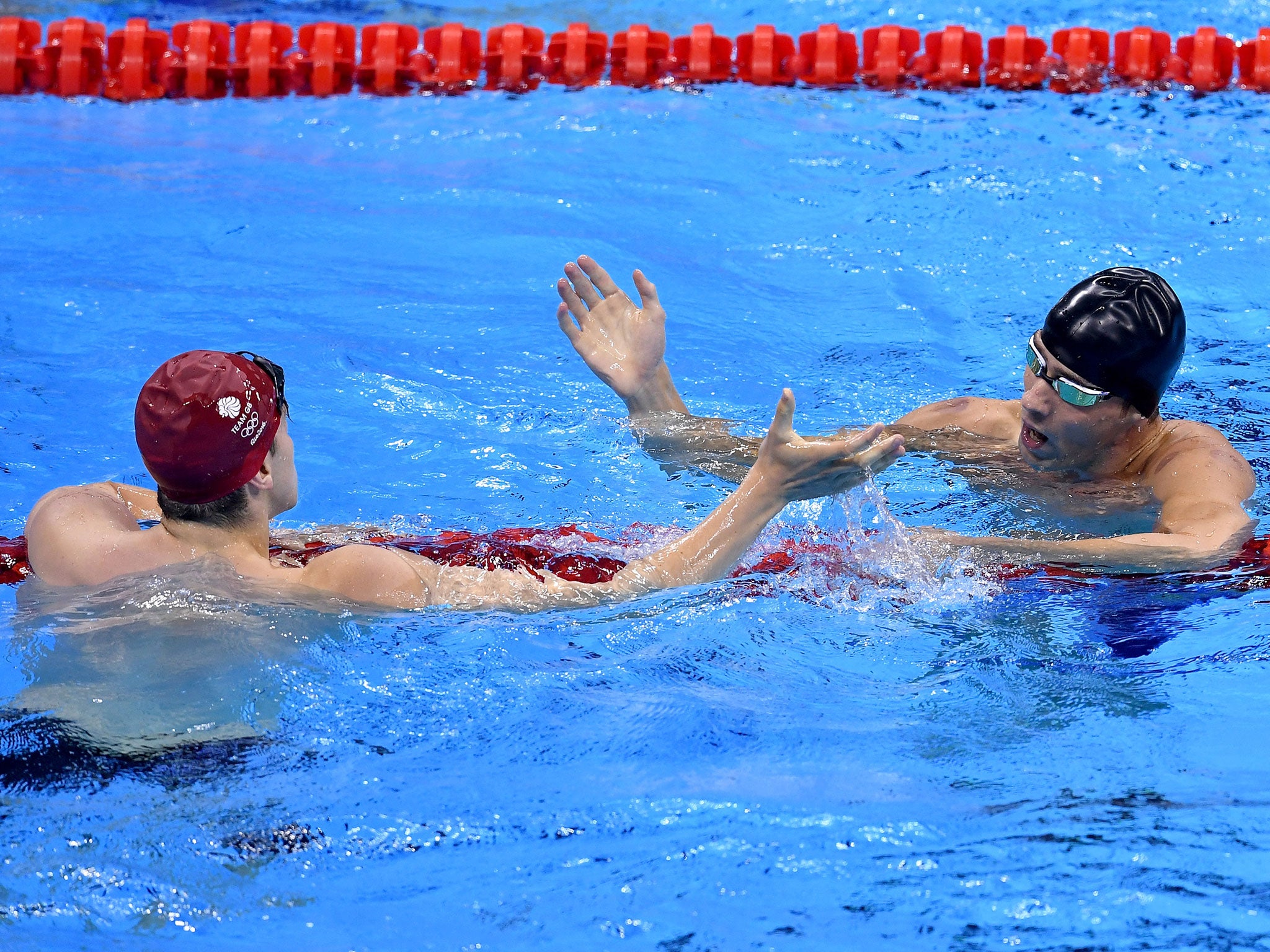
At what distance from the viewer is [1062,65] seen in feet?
27.2

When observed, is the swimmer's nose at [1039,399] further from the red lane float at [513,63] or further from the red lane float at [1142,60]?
the red lane float at [513,63]

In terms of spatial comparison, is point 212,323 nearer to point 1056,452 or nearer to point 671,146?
point 671,146

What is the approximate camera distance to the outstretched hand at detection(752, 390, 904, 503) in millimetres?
2980

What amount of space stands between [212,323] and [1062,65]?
17.7 ft

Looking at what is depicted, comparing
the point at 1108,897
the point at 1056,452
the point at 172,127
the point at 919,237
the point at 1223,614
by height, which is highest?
the point at 172,127

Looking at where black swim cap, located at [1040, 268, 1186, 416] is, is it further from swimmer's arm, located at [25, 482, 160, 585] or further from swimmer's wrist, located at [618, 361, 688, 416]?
swimmer's arm, located at [25, 482, 160, 585]

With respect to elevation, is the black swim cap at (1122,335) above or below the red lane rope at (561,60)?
below

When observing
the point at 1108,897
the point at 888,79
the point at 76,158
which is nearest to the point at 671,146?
the point at 888,79

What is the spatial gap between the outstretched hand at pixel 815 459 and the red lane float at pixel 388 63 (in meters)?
5.99

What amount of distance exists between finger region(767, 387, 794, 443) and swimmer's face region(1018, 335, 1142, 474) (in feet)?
3.76

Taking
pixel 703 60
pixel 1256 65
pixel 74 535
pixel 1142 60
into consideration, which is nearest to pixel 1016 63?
pixel 1142 60

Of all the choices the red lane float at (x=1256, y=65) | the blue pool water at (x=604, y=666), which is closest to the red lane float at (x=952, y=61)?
the red lane float at (x=1256, y=65)

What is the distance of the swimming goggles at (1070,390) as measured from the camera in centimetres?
378

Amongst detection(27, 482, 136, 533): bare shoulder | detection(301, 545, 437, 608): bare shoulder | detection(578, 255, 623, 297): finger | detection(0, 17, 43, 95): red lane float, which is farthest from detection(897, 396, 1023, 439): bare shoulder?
detection(0, 17, 43, 95): red lane float
